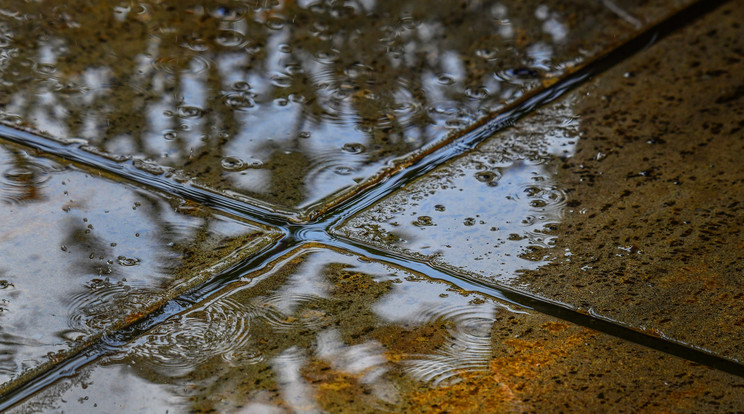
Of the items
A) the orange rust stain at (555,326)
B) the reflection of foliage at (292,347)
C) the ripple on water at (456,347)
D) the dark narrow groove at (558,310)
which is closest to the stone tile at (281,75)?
the dark narrow groove at (558,310)

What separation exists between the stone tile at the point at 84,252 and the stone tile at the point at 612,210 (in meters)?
0.43

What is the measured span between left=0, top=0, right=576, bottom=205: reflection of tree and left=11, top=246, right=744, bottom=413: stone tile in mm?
493

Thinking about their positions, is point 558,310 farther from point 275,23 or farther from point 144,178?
point 275,23

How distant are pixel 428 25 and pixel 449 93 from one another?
1.80 feet

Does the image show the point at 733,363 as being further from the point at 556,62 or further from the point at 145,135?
the point at 145,135

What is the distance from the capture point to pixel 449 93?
2869mm

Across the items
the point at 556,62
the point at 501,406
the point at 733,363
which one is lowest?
the point at 501,406

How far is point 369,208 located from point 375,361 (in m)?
0.60

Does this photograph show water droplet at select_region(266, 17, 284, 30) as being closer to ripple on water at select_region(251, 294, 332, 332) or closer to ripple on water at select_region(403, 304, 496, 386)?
ripple on water at select_region(251, 294, 332, 332)

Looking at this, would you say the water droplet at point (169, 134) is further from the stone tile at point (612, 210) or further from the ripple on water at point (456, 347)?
the ripple on water at point (456, 347)

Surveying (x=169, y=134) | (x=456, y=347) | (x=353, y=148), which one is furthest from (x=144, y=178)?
(x=456, y=347)

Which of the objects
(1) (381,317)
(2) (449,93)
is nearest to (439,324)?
(1) (381,317)

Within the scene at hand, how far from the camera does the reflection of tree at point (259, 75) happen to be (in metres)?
2.55

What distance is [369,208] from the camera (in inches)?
89.8
